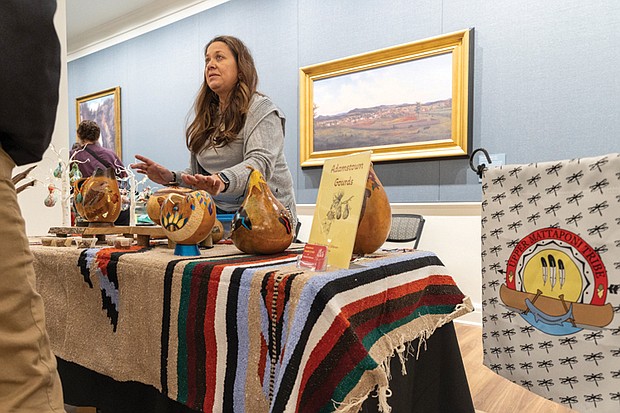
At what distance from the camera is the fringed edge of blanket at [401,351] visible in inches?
26.7

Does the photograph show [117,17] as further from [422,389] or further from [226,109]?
[422,389]

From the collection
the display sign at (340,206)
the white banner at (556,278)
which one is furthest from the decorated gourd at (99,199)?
the white banner at (556,278)

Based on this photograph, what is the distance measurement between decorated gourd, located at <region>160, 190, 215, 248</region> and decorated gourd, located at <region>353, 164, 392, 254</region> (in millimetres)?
349

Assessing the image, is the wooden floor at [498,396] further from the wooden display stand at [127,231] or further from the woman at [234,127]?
the wooden display stand at [127,231]

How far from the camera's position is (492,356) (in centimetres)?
139

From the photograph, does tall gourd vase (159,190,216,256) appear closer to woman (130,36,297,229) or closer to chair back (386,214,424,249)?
woman (130,36,297,229)

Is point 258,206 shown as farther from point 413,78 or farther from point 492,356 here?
point 413,78

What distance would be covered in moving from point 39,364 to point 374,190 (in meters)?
0.69

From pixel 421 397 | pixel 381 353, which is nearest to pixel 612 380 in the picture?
pixel 421 397

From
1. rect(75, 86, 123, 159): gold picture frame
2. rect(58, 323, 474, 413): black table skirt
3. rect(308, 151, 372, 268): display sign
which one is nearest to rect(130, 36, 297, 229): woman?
rect(308, 151, 372, 268): display sign

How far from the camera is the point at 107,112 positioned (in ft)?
→ 18.6

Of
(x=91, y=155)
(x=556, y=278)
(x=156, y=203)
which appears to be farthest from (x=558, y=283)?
(x=91, y=155)

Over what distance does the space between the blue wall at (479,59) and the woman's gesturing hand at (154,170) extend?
887 millimetres

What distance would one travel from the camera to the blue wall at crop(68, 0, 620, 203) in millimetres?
2676
